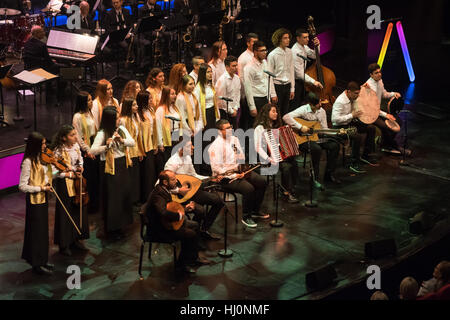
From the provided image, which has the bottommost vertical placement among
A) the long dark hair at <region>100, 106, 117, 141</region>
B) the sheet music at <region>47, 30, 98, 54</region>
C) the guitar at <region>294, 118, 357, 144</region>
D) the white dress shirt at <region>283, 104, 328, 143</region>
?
the guitar at <region>294, 118, 357, 144</region>

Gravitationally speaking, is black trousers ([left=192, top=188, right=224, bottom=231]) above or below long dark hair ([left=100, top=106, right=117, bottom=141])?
below

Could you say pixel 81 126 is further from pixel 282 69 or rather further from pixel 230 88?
pixel 282 69

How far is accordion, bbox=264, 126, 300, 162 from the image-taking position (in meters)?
9.02

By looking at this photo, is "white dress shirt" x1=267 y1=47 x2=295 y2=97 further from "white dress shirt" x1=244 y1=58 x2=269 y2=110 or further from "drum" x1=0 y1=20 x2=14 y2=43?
"drum" x1=0 y1=20 x2=14 y2=43

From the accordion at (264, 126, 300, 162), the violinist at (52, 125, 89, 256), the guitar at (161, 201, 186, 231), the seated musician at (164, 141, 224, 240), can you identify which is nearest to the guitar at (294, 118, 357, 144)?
the accordion at (264, 126, 300, 162)

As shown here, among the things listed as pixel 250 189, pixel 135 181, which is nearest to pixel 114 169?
pixel 135 181

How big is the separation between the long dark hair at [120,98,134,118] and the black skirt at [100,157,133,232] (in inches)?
21.4

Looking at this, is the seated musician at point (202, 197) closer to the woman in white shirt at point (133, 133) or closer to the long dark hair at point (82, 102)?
the woman in white shirt at point (133, 133)

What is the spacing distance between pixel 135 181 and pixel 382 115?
4185 mm

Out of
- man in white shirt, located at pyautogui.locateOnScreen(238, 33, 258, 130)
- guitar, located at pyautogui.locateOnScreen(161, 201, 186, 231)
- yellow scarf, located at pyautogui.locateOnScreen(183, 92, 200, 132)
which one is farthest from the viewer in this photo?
man in white shirt, located at pyautogui.locateOnScreen(238, 33, 258, 130)

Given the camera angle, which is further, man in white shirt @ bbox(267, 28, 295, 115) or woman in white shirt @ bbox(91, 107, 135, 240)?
man in white shirt @ bbox(267, 28, 295, 115)

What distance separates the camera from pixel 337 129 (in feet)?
32.6

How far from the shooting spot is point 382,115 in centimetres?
1091

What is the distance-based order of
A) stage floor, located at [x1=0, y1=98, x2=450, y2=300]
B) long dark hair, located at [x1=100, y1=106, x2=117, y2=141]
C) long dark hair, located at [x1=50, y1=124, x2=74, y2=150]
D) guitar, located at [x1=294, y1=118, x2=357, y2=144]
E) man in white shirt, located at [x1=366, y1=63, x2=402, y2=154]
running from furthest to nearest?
man in white shirt, located at [x1=366, y1=63, x2=402, y2=154] → guitar, located at [x1=294, y1=118, x2=357, y2=144] → long dark hair, located at [x1=100, y1=106, x2=117, y2=141] → long dark hair, located at [x1=50, y1=124, x2=74, y2=150] → stage floor, located at [x1=0, y1=98, x2=450, y2=300]
